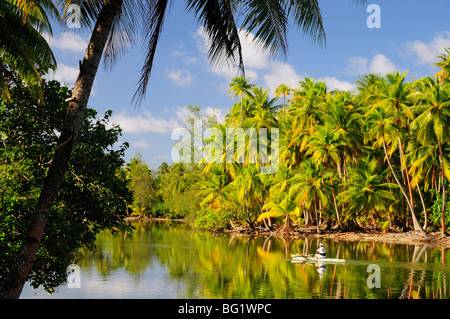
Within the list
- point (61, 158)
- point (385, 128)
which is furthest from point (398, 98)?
point (61, 158)

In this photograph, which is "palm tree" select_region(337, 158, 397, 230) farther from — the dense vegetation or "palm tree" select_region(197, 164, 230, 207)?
"palm tree" select_region(197, 164, 230, 207)

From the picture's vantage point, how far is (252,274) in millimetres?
19344

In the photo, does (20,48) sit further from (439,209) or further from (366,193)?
(439,209)

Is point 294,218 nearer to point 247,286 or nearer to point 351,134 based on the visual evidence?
point 351,134

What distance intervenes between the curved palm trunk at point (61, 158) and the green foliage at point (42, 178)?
352cm

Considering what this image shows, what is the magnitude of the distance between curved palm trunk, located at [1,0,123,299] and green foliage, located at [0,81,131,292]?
352 cm

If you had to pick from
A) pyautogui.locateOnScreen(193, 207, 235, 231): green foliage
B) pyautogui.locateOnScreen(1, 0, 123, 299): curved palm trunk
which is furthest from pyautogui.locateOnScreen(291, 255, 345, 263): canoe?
pyautogui.locateOnScreen(193, 207, 235, 231): green foliage

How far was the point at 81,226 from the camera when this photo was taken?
474 inches

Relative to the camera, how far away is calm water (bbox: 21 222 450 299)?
15.3m

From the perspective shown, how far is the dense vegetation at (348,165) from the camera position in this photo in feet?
114

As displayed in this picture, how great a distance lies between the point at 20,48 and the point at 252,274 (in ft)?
40.4

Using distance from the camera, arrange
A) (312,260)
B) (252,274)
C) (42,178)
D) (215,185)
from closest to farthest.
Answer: (42,178) < (252,274) < (312,260) < (215,185)
